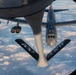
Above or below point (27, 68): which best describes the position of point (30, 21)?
above

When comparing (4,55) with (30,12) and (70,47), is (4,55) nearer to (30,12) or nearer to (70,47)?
(70,47)

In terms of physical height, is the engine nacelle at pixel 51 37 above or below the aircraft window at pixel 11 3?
below

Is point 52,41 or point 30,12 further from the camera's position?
point 52,41

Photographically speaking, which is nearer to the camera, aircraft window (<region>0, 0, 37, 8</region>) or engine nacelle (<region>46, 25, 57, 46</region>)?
aircraft window (<region>0, 0, 37, 8</region>)

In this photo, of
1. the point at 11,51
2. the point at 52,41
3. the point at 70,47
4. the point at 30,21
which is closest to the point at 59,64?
the point at 70,47

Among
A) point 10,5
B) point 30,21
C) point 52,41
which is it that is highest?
point 10,5

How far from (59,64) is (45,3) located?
113m

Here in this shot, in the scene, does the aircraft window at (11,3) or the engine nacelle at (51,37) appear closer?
the aircraft window at (11,3)

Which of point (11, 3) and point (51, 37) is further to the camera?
point (51, 37)

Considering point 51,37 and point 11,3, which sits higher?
point 11,3

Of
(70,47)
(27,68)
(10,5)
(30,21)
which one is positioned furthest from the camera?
(70,47)

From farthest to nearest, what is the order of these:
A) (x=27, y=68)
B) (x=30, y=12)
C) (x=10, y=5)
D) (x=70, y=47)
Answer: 1. (x=70, y=47)
2. (x=27, y=68)
3. (x=30, y=12)
4. (x=10, y=5)

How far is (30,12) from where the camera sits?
8.65 meters

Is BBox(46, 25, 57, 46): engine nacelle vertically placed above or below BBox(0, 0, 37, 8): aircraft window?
below
